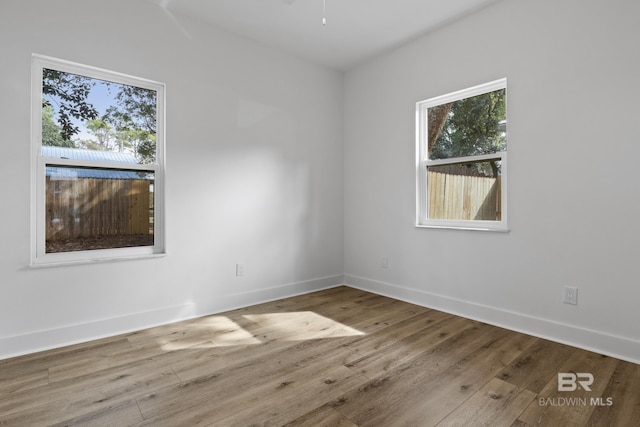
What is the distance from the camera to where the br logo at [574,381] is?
1.92 meters

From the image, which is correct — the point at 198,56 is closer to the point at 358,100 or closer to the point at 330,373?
the point at 358,100

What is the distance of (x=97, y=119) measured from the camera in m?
2.73

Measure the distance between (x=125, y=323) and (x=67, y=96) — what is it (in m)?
1.86

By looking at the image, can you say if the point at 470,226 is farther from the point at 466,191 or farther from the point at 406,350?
the point at 406,350

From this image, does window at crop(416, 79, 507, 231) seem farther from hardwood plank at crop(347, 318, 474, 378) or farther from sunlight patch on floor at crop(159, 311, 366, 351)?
sunlight patch on floor at crop(159, 311, 366, 351)

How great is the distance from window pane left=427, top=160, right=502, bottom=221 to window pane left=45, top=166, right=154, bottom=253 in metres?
2.75

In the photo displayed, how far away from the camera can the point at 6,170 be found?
2.32m

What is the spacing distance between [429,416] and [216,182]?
8.52 feet

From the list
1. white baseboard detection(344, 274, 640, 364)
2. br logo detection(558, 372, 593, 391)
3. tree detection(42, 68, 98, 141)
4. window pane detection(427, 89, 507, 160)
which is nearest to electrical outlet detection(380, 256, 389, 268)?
white baseboard detection(344, 274, 640, 364)

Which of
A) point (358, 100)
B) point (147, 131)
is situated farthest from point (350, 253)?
point (147, 131)

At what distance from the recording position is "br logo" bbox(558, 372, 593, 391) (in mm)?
1915

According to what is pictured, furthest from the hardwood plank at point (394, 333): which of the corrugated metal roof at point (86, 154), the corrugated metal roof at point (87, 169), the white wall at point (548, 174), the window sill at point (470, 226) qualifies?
the corrugated metal roof at point (86, 154)

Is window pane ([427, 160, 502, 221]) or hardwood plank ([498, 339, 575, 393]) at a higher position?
window pane ([427, 160, 502, 221])

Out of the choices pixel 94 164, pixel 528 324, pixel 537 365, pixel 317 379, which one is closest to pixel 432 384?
pixel 317 379
